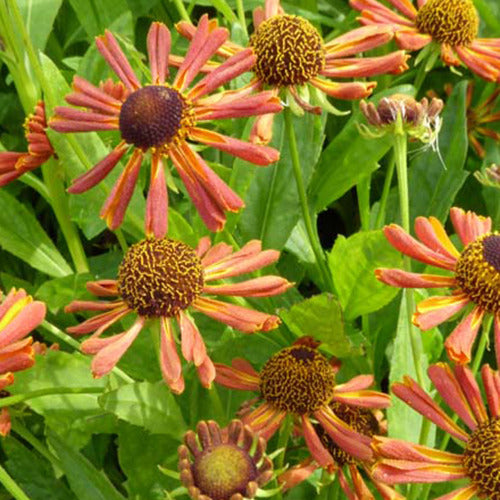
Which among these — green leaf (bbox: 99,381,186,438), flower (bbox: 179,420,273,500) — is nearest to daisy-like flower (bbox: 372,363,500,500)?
flower (bbox: 179,420,273,500)

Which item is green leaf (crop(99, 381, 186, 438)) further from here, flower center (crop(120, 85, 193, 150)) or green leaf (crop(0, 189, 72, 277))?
green leaf (crop(0, 189, 72, 277))

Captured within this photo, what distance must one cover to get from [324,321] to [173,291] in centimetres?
16

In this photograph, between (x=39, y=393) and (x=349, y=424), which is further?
(x=349, y=424)

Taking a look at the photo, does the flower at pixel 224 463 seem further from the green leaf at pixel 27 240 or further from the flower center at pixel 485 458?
the green leaf at pixel 27 240

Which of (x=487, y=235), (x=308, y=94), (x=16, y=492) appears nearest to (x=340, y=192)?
(x=308, y=94)

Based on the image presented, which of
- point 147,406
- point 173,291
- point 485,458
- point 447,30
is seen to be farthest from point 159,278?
point 447,30

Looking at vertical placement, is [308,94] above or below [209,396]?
above

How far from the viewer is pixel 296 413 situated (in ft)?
3.40

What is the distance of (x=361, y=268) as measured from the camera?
43.6 inches

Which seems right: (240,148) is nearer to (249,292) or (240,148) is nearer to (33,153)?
(249,292)

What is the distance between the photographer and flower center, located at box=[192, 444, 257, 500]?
841 millimetres

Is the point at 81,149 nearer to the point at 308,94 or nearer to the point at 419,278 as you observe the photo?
the point at 308,94

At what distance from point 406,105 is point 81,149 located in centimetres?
36

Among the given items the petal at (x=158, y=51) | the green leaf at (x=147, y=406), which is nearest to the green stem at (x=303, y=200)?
the petal at (x=158, y=51)
